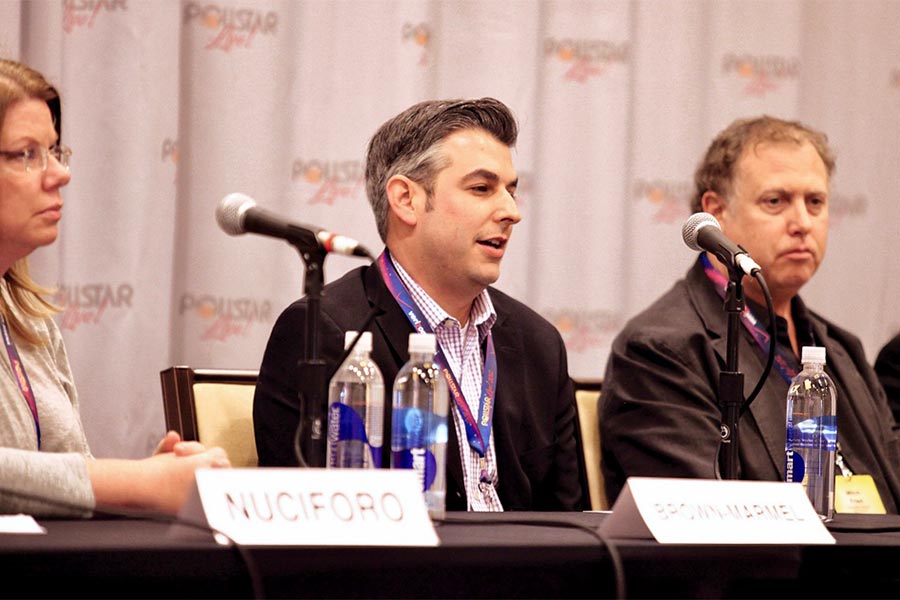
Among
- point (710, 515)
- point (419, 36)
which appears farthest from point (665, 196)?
point (710, 515)

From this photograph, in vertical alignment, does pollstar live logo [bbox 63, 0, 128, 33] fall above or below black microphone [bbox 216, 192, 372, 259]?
above

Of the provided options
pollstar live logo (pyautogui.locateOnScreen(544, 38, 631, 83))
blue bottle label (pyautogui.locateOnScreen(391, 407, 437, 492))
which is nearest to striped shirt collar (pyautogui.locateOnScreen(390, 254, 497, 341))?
blue bottle label (pyautogui.locateOnScreen(391, 407, 437, 492))

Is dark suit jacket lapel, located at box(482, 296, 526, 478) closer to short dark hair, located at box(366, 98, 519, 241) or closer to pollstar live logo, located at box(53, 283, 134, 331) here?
short dark hair, located at box(366, 98, 519, 241)

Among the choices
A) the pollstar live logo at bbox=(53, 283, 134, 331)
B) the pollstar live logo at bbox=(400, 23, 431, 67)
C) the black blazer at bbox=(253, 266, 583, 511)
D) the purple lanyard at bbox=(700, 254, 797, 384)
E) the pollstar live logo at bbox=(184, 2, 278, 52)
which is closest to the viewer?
the black blazer at bbox=(253, 266, 583, 511)

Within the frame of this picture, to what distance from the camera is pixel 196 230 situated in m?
3.78

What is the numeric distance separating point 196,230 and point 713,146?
1603mm

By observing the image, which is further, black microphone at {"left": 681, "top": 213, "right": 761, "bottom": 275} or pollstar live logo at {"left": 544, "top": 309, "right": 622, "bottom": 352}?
pollstar live logo at {"left": 544, "top": 309, "right": 622, "bottom": 352}

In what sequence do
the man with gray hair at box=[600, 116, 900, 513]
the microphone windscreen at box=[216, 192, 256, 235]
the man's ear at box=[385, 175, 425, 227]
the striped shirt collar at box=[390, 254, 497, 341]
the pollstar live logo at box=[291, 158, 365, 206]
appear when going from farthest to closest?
the pollstar live logo at box=[291, 158, 365, 206] < the man with gray hair at box=[600, 116, 900, 513] < the man's ear at box=[385, 175, 425, 227] < the striped shirt collar at box=[390, 254, 497, 341] < the microphone windscreen at box=[216, 192, 256, 235]

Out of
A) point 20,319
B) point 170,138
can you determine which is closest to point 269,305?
point 170,138

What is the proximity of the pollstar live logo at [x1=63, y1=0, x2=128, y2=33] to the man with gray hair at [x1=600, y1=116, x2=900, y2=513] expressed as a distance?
5.81ft

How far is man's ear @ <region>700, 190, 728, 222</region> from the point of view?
3633 mm

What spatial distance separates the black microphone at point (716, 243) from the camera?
2277 mm

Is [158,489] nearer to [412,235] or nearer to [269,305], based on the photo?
[412,235]

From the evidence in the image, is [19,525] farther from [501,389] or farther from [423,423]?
[501,389]
